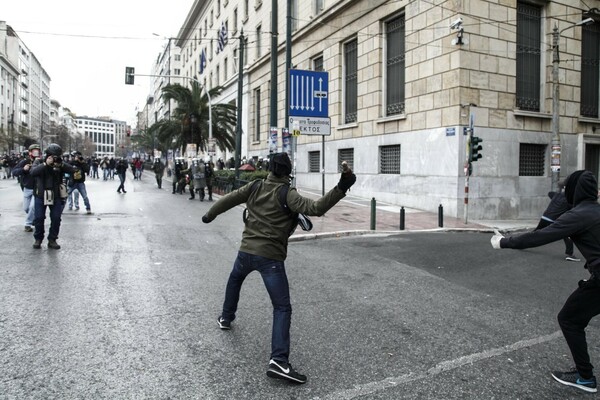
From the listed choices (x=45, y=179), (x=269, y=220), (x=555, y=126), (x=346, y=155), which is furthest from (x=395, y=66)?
(x=269, y=220)

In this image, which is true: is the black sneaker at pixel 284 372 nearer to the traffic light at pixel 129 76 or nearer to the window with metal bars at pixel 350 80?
the window with metal bars at pixel 350 80

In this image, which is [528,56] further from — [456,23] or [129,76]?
[129,76]

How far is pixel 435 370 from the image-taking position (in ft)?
12.5

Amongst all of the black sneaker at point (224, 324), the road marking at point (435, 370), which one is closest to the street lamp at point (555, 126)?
the road marking at point (435, 370)

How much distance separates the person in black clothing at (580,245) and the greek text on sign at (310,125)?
10858mm

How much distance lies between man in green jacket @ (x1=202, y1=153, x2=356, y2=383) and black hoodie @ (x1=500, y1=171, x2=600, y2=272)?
1.34 meters

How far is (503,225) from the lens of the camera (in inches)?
593

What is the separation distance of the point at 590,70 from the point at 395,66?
7.86 meters

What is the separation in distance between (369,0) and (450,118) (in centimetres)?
772

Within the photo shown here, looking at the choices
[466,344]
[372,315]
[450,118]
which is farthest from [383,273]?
[450,118]

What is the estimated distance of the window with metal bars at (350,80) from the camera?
22859 mm

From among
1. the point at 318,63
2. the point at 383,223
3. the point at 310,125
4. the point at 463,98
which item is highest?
the point at 318,63

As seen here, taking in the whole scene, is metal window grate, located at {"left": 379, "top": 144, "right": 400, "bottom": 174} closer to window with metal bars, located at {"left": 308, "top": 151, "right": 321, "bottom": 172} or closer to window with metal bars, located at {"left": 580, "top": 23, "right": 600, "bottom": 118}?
window with metal bars, located at {"left": 308, "top": 151, "right": 321, "bottom": 172}

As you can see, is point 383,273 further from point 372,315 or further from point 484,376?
point 484,376
